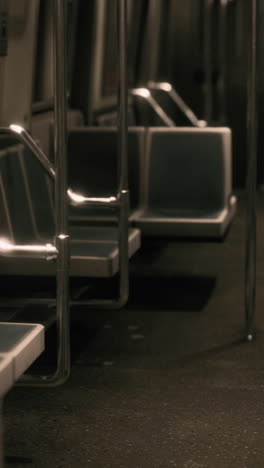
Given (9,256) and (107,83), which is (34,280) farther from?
(107,83)

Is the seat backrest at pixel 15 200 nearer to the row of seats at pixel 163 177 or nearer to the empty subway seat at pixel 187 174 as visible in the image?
the row of seats at pixel 163 177

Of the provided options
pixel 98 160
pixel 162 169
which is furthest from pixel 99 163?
pixel 162 169

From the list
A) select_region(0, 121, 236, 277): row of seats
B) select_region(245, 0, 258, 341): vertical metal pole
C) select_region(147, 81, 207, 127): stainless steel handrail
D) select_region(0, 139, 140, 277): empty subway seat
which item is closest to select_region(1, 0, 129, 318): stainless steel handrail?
select_region(0, 139, 140, 277): empty subway seat

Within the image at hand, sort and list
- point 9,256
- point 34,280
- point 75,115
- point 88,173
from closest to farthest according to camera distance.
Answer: point 9,256 < point 34,280 < point 88,173 < point 75,115

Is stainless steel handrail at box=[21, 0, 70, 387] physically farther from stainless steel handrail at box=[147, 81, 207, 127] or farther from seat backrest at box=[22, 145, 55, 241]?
stainless steel handrail at box=[147, 81, 207, 127]

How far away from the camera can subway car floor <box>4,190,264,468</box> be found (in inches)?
123

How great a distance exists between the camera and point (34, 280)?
5.14m

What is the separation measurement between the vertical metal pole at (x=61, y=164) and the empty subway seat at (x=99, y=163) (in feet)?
9.57

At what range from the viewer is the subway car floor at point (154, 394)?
313 centimetres

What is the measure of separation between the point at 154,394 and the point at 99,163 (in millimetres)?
2366

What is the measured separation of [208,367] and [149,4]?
5.93 meters

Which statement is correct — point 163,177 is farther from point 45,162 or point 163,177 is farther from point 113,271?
point 45,162

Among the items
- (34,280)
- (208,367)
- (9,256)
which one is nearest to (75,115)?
(34,280)

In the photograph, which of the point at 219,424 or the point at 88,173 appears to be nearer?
the point at 219,424
